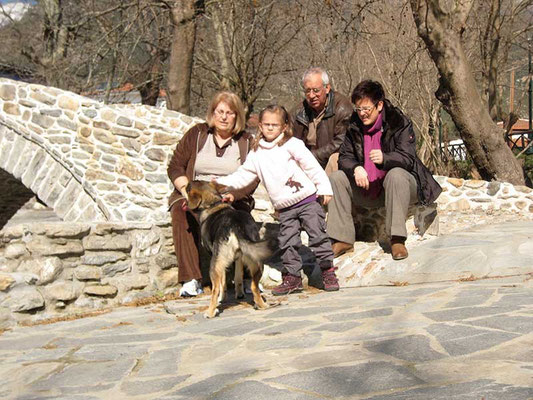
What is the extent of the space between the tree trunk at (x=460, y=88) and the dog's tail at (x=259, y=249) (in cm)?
454

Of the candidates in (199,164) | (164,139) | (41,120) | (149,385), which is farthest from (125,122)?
(149,385)

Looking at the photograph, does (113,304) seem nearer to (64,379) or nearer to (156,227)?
(156,227)

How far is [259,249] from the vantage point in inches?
209

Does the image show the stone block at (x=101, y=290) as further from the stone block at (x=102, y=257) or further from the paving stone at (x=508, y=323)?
the paving stone at (x=508, y=323)

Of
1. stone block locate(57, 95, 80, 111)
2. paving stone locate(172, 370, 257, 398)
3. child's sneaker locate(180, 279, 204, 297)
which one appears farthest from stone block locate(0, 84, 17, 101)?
paving stone locate(172, 370, 257, 398)

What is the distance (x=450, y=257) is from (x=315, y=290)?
1.17m

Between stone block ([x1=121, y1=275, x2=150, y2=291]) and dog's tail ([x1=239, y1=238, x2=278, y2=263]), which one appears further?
stone block ([x1=121, y1=275, x2=150, y2=291])

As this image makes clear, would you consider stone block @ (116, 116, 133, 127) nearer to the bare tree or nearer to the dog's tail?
the bare tree

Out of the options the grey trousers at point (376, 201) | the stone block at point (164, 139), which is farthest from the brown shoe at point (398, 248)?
the stone block at point (164, 139)

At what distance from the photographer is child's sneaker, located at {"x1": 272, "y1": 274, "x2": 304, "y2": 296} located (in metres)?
6.18

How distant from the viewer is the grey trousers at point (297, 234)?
6.11 metres

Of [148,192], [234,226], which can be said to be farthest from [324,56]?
[234,226]

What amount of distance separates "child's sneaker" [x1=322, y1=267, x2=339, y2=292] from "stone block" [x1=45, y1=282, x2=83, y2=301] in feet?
6.81

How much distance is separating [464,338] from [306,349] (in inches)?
31.9
